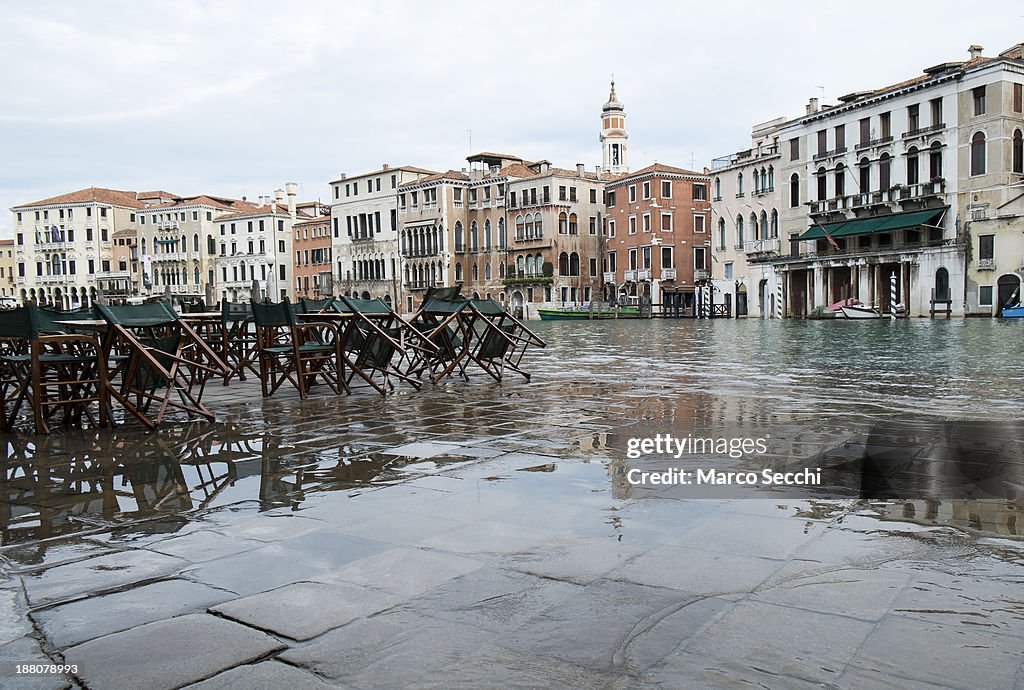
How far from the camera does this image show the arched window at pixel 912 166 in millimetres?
44531

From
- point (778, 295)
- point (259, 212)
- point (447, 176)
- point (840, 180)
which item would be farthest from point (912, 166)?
point (259, 212)

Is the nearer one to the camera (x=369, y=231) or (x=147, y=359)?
(x=147, y=359)

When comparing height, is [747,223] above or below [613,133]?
below

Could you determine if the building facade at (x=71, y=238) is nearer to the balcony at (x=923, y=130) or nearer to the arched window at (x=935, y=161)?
the balcony at (x=923, y=130)

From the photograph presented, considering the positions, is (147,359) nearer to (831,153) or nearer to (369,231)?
(831,153)

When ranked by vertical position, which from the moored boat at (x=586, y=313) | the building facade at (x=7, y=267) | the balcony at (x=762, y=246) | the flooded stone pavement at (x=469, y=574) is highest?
the building facade at (x=7, y=267)

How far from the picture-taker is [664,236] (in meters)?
61.2

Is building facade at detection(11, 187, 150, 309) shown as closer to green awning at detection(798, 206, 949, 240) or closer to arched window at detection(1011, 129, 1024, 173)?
green awning at detection(798, 206, 949, 240)

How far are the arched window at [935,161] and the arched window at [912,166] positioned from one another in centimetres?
80

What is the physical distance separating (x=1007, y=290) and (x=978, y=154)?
251 inches

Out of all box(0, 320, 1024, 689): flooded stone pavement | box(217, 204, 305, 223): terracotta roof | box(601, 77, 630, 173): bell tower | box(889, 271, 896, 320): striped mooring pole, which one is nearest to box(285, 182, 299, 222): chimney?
box(217, 204, 305, 223): terracotta roof

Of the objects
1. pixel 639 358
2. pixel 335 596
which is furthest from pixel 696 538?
pixel 639 358

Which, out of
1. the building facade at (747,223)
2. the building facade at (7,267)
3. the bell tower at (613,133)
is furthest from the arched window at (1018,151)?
the building facade at (7,267)

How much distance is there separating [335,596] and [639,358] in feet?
43.6
